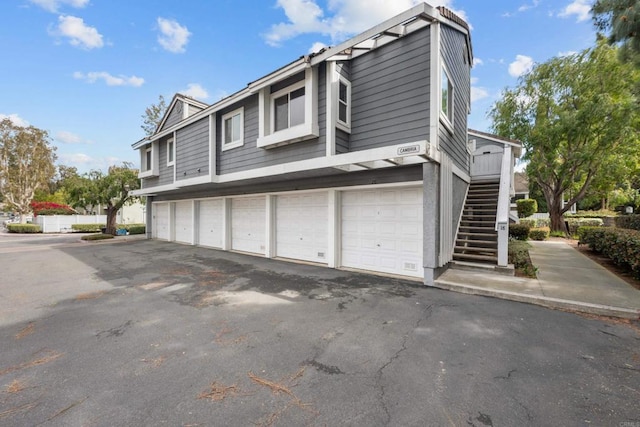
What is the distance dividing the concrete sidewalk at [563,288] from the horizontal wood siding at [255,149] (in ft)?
15.2

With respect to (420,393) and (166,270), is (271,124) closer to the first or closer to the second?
(166,270)

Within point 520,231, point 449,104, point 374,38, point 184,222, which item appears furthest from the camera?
point 184,222

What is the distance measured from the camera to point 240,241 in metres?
10.8

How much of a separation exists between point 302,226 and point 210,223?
227 inches

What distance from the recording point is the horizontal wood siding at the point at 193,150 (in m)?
10.9

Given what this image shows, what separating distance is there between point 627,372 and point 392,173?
191 inches

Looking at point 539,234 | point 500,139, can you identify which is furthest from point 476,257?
point 539,234

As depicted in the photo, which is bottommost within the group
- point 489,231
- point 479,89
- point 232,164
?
point 489,231

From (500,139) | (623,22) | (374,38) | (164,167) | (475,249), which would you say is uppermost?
(374,38)

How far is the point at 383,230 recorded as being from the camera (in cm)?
688

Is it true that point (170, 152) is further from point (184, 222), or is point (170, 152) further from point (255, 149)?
point (255, 149)

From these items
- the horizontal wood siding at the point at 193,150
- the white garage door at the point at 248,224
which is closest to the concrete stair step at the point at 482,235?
the white garage door at the point at 248,224

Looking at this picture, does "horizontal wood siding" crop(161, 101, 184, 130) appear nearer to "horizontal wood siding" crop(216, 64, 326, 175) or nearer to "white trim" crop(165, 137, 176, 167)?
"white trim" crop(165, 137, 176, 167)

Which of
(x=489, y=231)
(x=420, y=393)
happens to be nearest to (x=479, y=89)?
(x=489, y=231)
